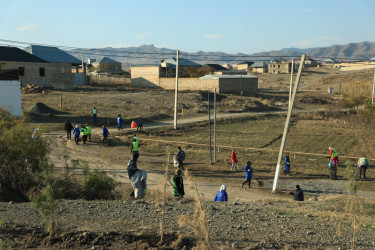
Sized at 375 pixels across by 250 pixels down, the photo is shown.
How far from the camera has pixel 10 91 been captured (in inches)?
1148

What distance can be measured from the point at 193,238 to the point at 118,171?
11.6 meters

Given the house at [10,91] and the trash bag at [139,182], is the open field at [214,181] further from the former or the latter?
the house at [10,91]

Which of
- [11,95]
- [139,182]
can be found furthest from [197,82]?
[139,182]

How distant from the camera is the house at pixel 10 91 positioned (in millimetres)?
28750

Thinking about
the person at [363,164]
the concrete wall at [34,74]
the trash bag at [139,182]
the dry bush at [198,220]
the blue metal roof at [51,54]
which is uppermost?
the blue metal roof at [51,54]

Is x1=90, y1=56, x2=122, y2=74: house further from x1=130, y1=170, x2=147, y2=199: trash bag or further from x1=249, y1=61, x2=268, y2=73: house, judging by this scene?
x1=130, y1=170, x2=147, y2=199: trash bag

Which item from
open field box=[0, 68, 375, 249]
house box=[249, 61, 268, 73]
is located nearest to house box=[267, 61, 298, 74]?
house box=[249, 61, 268, 73]

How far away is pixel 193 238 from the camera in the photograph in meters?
8.65

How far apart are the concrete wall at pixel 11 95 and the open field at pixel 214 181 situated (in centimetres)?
207

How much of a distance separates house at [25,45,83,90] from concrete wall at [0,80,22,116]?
20445 mm

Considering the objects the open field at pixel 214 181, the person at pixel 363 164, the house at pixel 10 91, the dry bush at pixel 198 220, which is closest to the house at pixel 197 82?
the open field at pixel 214 181

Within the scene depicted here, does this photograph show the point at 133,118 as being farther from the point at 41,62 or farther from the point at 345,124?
the point at 345,124

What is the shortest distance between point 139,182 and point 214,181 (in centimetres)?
680

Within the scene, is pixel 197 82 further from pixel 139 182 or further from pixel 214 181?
pixel 139 182
